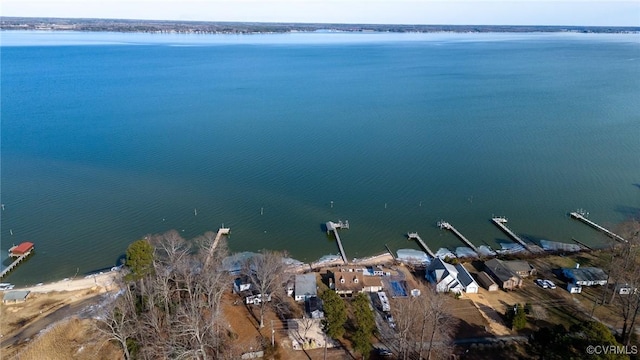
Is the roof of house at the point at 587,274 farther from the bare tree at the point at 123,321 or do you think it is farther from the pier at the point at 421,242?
the bare tree at the point at 123,321

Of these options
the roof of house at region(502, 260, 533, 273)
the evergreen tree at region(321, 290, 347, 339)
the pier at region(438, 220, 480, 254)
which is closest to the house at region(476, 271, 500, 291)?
the roof of house at region(502, 260, 533, 273)

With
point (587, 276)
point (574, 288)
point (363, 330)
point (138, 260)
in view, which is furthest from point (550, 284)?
point (138, 260)

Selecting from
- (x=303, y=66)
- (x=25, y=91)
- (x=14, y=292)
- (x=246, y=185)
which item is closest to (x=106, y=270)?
(x=14, y=292)

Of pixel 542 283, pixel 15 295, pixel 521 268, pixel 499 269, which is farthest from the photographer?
pixel 521 268

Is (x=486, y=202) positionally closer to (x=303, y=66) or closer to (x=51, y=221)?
(x=51, y=221)

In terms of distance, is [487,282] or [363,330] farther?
[487,282]

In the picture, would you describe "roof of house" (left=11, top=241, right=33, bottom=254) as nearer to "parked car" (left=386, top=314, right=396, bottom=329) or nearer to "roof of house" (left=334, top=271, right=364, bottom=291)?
"roof of house" (left=334, top=271, right=364, bottom=291)

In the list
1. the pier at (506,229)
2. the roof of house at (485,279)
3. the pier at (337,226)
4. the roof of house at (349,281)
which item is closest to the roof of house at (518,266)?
the roof of house at (485,279)

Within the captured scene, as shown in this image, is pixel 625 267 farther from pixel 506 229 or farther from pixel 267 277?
pixel 267 277
